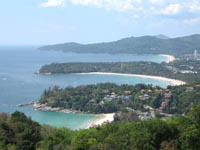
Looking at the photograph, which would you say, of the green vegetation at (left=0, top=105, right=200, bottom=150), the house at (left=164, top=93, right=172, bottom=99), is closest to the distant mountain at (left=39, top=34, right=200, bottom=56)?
the house at (left=164, top=93, right=172, bottom=99)

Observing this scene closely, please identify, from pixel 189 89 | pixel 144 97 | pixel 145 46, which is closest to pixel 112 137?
pixel 144 97

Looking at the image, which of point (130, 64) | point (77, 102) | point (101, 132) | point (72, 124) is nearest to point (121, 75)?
point (130, 64)

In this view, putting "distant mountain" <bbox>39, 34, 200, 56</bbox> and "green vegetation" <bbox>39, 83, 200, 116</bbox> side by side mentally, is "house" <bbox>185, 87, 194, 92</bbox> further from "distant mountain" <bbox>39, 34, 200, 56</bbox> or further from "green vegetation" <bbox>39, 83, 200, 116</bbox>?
"distant mountain" <bbox>39, 34, 200, 56</bbox>

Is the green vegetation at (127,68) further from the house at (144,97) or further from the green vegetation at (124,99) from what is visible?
the house at (144,97)

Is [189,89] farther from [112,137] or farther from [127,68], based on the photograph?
[127,68]

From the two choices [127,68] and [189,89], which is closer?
[189,89]

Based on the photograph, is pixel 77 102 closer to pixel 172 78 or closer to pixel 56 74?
pixel 172 78

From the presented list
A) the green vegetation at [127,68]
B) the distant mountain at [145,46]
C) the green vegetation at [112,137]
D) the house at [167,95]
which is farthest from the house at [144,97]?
the distant mountain at [145,46]
